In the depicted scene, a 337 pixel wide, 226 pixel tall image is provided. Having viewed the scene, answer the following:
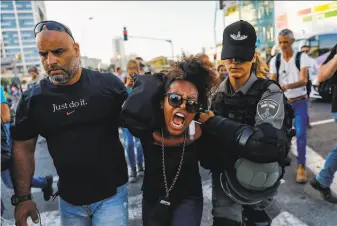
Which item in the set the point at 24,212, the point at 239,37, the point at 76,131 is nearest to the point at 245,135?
the point at 239,37

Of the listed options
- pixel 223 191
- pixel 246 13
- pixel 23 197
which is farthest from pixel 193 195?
pixel 246 13

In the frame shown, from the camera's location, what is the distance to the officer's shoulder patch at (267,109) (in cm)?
179

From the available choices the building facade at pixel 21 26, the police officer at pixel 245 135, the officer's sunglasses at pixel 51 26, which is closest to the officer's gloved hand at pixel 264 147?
the police officer at pixel 245 135

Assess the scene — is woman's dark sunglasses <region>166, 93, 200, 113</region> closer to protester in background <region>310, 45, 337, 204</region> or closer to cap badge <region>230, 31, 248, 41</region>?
cap badge <region>230, 31, 248, 41</region>

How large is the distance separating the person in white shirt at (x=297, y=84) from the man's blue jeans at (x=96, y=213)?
298 centimetres

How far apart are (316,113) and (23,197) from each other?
870 cm

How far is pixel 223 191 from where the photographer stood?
214 centimetres

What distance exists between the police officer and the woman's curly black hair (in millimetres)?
166

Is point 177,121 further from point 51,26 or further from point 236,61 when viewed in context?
point 51,26

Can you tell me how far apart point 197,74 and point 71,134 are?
3.15ft

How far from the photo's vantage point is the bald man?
6.25ft

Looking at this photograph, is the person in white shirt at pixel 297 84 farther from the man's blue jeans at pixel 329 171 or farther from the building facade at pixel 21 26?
the building facade at pixel 21 26

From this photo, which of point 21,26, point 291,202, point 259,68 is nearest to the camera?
point 259,68

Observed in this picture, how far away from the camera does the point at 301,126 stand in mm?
3953
